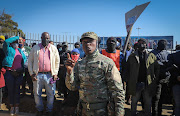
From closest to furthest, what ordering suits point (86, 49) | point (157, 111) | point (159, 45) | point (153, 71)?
point (86, 49) < point (153, 71) < point (157, 111) < point (159, 45)

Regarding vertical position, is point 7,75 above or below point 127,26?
below

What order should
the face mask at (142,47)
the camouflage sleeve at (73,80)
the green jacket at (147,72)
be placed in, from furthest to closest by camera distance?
the face mask at (142,47) < the green jacket at (147,72) < the camouflage sleeve at (73,80)

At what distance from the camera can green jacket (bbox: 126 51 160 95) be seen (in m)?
3.48

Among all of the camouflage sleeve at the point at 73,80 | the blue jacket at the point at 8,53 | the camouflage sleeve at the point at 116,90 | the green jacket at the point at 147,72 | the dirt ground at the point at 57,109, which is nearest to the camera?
the camouflage sleeve at the point at 116,90

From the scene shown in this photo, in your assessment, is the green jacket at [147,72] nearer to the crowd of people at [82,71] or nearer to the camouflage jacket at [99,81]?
the crowd of people at [82,71]

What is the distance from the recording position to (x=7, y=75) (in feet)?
13.1

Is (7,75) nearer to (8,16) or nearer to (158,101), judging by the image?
(158,101)

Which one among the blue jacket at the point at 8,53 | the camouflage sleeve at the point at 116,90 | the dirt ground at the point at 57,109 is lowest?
the dirt ground at the point at 57,109

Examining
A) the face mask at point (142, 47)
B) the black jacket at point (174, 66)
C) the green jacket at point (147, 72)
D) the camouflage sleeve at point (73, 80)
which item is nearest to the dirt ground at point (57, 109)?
the green jacket at point (147, 72)

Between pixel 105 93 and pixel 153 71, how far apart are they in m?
2.18

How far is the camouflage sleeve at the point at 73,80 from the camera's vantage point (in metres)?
1.89

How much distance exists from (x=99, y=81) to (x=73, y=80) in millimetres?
377

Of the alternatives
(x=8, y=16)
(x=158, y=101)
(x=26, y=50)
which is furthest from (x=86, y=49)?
(x=8, y=16)

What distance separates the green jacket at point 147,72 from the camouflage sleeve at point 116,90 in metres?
1.97
